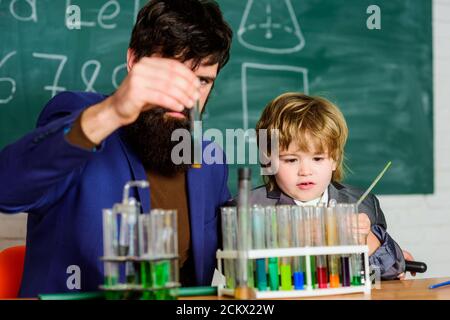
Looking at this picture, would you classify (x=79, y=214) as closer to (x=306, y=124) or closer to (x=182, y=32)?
(x=182, y=32)

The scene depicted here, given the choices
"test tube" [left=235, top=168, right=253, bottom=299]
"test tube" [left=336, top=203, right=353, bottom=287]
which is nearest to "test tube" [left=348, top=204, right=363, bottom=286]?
"test tube" [left=336, top=203, right=353, bottom=287]

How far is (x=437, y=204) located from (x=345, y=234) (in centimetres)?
201

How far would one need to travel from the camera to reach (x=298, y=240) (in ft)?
4.71

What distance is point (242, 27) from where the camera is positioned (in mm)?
2973

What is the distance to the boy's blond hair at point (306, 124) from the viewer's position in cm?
205

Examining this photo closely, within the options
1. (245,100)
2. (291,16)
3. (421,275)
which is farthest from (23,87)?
(421,275)

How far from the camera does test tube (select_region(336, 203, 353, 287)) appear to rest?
57.7 inches

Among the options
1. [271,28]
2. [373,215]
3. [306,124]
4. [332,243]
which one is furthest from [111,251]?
[271,28]

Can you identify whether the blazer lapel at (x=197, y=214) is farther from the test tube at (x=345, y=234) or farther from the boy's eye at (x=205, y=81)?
the test tube at (x=345, y=234)

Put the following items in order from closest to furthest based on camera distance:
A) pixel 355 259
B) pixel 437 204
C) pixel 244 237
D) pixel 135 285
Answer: pixel 135 285, pixel 244 237, pixel 355 259, pixel 437 204

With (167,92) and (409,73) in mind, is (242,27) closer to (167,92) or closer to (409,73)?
(409,73)

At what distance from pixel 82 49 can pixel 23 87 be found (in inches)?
10.8

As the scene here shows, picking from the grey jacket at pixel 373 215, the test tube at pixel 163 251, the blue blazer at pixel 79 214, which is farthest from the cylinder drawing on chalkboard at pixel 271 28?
the test tube at pixel 163 251

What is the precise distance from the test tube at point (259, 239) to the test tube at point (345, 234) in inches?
7.0
